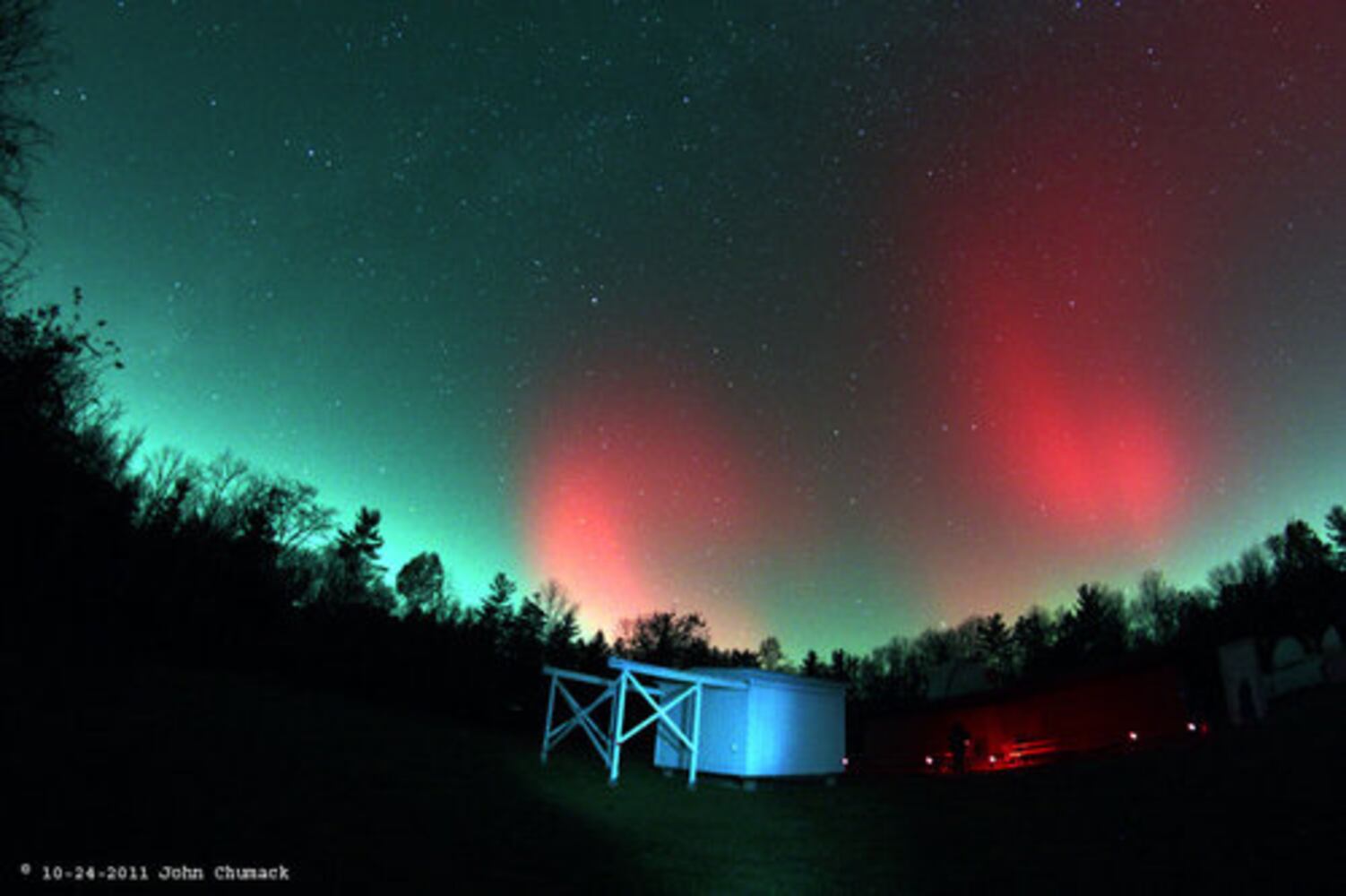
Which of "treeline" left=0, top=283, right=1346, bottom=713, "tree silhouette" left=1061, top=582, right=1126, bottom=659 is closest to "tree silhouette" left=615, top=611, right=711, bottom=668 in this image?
"treeline" left=0, top=283, right=1346, bottom=713

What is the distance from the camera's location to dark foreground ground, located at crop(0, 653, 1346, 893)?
22.0 ft

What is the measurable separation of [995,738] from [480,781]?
2428 cm

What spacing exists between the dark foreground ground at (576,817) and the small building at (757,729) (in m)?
1.44

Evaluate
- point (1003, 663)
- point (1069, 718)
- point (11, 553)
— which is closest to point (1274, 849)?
point (1069, 718)

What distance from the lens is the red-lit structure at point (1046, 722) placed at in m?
21.9

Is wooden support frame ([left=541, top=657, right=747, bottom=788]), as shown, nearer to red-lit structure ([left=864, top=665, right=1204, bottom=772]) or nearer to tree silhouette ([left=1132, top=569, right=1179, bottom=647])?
red-lit structure ([left=864, top=665, right=1204, bottom=772])

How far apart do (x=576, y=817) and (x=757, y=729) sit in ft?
26.7

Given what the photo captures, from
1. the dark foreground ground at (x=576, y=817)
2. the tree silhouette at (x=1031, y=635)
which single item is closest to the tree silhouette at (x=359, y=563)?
the dark foreground ground at (x=576, y=817)

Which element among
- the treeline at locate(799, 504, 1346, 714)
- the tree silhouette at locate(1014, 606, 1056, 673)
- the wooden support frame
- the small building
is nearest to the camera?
the wooden support frame

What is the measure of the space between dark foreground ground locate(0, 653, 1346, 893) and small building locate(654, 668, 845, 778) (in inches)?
56.7

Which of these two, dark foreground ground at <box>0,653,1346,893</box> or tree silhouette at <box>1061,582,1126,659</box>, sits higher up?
tree silhouette at <box>1061,582,1126,659</box>

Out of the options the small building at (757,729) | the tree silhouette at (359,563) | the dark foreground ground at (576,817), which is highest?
the tree silhouette at (359,563)

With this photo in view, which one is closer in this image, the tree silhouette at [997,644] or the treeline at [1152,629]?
the treeline at [1152,629]

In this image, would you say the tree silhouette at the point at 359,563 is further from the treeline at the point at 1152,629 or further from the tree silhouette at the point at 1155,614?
the tree silhouette at the point at 1155,614
